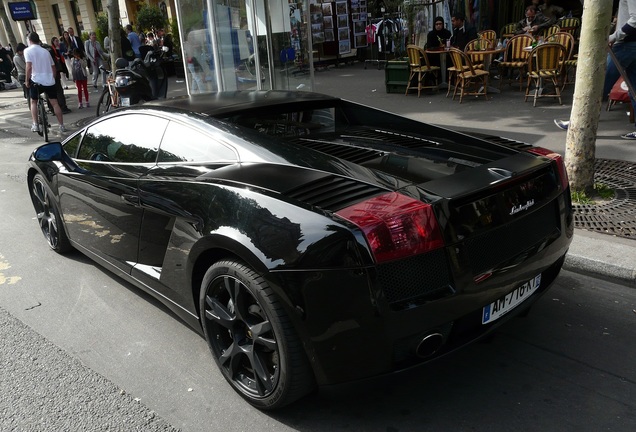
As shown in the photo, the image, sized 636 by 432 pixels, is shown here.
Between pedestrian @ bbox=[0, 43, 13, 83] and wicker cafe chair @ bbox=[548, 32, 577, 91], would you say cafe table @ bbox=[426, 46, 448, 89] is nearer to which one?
wicker cafe chair @ bbox=[548, 32, 577, 91]

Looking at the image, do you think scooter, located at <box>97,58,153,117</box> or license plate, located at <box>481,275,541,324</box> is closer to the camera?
license plate, located at <box>481,275,541,324</box>

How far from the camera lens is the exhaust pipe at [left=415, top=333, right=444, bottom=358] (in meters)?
2.38

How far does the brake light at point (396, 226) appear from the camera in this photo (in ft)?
7.49

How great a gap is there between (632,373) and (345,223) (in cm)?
185

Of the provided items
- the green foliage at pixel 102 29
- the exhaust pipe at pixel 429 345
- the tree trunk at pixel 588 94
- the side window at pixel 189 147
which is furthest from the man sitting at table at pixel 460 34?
the green foliage at pixel 102 29

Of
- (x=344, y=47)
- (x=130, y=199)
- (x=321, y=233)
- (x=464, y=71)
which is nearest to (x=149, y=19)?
(x=344, y=47)

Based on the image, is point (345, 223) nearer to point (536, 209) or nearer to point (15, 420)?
point (536, 209)

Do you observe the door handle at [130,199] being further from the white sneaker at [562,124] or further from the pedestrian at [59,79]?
the pedestrian at [59,79]

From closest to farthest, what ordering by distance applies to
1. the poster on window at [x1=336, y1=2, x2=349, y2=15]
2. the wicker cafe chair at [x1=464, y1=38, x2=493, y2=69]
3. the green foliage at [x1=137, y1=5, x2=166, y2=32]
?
the wicker cafe chair at [x1=464, y1=38, x2=493, y2=69]
the poster on window at [x1=336, y1=2, x2=349, y2=15]
the green foliage at [x1=137, y1=5, x2=166, y2=32]

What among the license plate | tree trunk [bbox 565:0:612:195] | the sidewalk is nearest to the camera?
the license plate

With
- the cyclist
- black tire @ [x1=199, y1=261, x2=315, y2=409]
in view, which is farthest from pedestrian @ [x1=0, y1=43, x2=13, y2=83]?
black tire @ [x1=199, y1=261, x2=315, y2=409]

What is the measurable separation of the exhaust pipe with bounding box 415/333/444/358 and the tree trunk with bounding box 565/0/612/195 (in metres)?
3.30

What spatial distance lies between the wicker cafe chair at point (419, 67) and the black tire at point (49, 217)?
7.85m

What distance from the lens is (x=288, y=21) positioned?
9992mm
